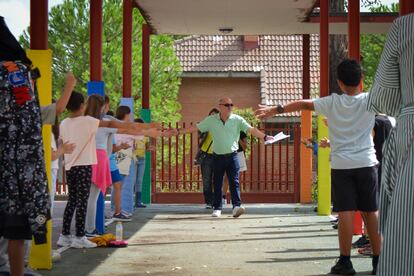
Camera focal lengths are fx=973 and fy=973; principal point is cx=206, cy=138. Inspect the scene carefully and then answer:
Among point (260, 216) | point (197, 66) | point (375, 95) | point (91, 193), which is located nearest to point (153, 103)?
point (197, 66)

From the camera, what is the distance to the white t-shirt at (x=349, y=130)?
8.50m

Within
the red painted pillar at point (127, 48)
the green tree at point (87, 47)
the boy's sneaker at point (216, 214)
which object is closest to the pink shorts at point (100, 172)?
the boy's sneaker at point (216, 214)

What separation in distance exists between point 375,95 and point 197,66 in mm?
41638

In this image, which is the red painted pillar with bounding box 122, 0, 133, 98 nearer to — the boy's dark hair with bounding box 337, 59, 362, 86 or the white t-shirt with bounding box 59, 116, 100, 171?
the white t-shirt with bounding box 59, 116, 100, 171

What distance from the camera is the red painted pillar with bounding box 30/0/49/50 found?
864 centimetres

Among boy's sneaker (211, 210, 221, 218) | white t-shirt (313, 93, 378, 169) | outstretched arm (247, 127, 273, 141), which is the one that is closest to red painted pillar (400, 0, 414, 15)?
white t-shirt (313, 93, 378, 169)

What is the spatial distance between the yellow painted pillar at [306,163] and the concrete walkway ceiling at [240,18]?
218 cm

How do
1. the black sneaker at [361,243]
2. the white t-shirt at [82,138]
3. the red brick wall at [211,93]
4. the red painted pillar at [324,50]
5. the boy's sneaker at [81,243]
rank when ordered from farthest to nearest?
the red brick wall at [211,93], the red painted pillar at [324,50], the black sneaker at [361,243], the boy's sneaker at [81,243], the white t-shirt at [82,138]

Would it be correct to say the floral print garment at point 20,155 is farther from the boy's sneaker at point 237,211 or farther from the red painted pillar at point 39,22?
the boy's sneaker at point 237,211

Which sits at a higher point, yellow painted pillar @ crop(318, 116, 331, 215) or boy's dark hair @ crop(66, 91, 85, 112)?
boy's dark hair @ crop(66, 91, 85, 112)

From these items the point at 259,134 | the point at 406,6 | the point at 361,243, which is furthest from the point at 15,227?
the point at 259,134

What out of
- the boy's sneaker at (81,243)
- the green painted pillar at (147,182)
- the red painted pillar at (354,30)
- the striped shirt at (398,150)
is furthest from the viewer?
the green painted pillar at (147,182)

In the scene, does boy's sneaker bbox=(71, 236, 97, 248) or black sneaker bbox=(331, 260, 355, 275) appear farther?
boy's sneaker bbox=(71, 236, 97, 248)

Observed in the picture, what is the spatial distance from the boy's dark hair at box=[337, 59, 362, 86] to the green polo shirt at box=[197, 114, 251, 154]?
780 centimetres
